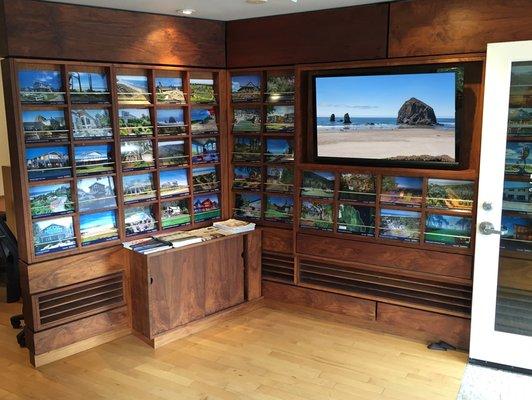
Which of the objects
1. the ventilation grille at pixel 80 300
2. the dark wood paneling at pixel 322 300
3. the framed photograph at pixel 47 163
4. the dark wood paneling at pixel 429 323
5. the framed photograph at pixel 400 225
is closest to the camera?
the framed photograph at pixel 47 163

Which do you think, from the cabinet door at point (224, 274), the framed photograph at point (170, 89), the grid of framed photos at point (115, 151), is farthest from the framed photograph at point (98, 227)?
the framed photograph at point (170, 89)

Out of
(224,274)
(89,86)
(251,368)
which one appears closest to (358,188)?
(224,274)

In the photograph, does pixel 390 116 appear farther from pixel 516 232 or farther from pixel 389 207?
pixel 516 232

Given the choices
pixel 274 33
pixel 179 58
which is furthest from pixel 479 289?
pixel 179 58

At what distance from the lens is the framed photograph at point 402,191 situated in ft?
11.3

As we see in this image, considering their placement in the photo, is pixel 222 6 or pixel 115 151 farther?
pixel 115 151

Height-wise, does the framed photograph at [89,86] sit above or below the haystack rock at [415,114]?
above

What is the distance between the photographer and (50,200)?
327 centimetres

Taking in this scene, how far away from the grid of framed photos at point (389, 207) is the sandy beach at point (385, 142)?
0.53 feet

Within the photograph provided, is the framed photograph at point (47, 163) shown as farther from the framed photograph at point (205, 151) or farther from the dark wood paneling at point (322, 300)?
the dark wood paneling at point (322, 300)

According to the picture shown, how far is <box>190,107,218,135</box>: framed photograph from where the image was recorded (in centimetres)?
399

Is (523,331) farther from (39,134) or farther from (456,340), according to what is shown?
(39,134)

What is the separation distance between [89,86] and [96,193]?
2.38ft

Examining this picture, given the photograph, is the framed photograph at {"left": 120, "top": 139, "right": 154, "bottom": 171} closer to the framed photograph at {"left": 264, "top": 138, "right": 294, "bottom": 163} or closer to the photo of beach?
the framed photograph at {"left": 264, "top": 138, "right": 294, "bottom": 163}
